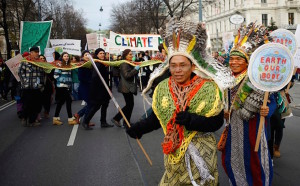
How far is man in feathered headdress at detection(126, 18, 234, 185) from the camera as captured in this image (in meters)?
2.48

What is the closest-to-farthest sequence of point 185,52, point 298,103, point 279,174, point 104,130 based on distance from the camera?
1. point 185,52
2. point 279,174
3. point 104,130
4. point 298,103

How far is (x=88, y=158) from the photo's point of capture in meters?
5.58

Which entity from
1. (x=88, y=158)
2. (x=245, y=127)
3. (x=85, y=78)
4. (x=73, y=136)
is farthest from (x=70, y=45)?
(x=245, y=127)

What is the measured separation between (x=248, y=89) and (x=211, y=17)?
84.1 meters

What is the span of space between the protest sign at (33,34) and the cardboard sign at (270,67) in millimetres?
8853

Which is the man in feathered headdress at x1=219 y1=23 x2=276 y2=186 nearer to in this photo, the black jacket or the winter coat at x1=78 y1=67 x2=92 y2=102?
the black jacket

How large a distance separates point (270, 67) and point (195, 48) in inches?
42.9

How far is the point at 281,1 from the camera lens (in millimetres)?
68438

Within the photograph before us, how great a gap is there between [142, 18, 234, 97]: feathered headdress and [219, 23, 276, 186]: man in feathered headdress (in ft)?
3.20

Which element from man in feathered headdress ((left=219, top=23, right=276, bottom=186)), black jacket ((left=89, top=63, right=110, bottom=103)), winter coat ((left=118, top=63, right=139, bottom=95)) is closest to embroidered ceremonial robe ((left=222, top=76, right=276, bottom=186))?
man in feathered headdress ((left=219, top=23, right=276, bottom=186))

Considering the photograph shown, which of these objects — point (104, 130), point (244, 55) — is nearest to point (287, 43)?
point (244, 55)

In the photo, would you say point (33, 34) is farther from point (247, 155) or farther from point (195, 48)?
point (195, 48)

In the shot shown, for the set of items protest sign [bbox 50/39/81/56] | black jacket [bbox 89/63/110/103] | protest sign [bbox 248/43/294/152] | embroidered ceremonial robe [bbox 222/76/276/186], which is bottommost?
embroidered ceremonial robe [bbox 222/76/276/186]

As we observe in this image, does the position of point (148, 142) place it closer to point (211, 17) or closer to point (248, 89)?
point (248, 89)
